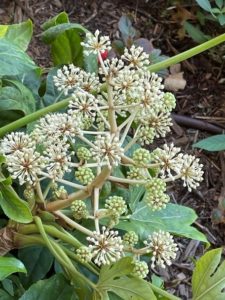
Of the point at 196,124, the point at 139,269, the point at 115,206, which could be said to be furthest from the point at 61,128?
the point at 196,124

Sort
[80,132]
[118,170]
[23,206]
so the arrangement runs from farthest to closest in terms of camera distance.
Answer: [118,170] < [23,206] < [80,132]

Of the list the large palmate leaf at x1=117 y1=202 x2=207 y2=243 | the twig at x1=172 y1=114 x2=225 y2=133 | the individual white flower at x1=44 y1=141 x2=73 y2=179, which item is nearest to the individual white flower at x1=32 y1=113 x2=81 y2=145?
the individual white flower at x1=44 y1=141 x2=73 y2=179

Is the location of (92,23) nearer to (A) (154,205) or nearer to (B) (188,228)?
(B) (188,228)

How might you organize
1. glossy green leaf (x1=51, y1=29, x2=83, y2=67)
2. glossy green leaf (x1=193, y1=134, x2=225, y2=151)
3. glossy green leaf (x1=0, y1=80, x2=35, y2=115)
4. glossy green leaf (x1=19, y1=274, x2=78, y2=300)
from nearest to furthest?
glossy green leaf (x1=19, y1=274, x2=78, y2=300)
glossy green leaf (x1=0, y1=80, x2=35, y2=115)
glossy green leaf (x1=51, y1=29, x2=83, y2=67)
glossy green leaf (x1=193, y1=134, x2=225, y2=151)

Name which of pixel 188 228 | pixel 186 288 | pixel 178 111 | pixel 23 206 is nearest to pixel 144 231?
pixel 188 228

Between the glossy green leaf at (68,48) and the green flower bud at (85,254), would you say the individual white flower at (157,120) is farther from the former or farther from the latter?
the glossy green leaf at (68,48)

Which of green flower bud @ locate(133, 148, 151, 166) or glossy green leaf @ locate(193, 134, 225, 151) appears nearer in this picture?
green flower bud @ locate(133, 148, 151, 166)

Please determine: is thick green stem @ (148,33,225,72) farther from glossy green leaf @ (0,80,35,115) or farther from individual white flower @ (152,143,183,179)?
glossy green leaf @ (0,80,35,115)
